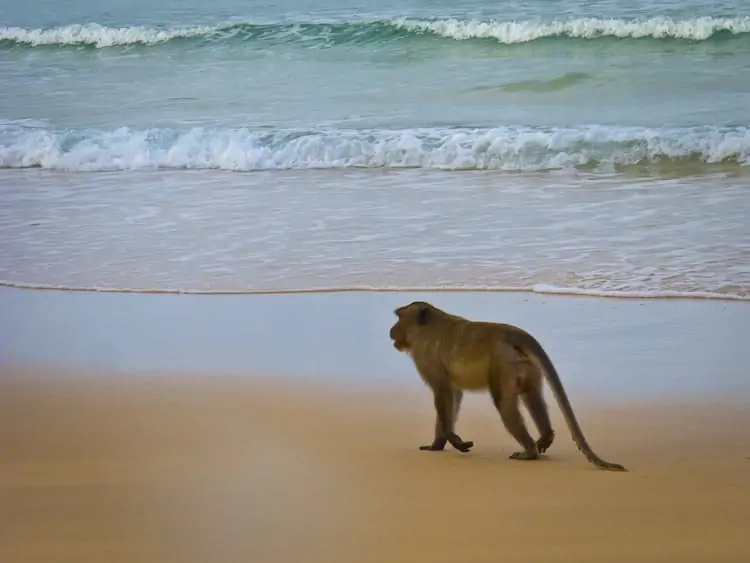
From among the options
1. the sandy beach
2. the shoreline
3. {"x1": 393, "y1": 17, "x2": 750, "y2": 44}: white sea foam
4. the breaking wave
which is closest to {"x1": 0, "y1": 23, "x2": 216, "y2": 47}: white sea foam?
the breaking wave

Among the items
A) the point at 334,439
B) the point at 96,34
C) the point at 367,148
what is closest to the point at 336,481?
the point at 334,439

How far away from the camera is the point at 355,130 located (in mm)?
5133

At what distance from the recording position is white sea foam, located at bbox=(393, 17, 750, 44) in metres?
5.03

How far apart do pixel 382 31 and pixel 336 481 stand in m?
3.18

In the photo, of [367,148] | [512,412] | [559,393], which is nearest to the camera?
[559,393]

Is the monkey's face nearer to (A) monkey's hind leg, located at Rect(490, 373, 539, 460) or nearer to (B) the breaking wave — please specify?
(A) monkey's hind leg, located at Rect(490, 373, 539, 460)

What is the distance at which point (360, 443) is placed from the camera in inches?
108

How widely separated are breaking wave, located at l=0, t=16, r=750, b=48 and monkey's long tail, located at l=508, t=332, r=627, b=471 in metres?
2.78

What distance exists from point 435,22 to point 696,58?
103 centimetres

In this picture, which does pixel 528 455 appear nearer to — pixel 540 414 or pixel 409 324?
pixel 540 414

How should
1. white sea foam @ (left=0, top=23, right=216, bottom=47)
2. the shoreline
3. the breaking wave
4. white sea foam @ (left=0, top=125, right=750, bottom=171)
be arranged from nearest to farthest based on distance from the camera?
the shoreline < white sea foam @ (left=0, top=125, right=750, bottom=171) < the breaking wave < white sea foam @ (left=0, top=23, right=216, bottom=47)

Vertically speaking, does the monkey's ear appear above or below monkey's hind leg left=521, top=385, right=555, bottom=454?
above

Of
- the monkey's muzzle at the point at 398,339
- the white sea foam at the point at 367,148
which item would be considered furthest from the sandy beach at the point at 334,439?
the white sea foam at the point at 367,148

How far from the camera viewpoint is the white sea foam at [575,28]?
5031 mm
